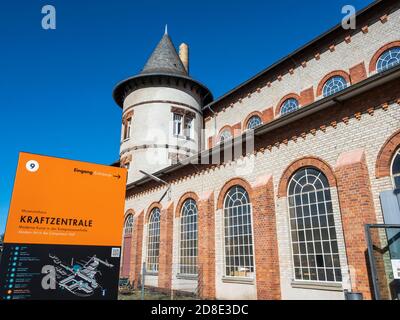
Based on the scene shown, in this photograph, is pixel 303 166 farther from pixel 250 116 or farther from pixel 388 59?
pixel 250 116

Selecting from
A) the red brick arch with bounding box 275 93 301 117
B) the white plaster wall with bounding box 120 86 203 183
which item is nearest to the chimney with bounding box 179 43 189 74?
the white plaster wall with bounding box 120 86 203 183

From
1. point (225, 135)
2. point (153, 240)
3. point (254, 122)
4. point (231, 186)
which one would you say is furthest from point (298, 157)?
point (225, 135)

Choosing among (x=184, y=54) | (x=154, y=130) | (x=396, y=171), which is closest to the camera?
(x=396, y=171)

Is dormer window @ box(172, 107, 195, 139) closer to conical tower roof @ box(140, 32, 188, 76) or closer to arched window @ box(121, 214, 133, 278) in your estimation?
conical tower roof @ box(140, 32, 188, 76)

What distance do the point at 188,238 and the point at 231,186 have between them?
388cm

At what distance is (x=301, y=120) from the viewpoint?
1064cm

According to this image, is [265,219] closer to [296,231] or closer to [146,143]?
[296,231]

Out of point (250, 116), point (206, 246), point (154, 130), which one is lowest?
point (206, 246)

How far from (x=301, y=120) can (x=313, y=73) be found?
7.00m

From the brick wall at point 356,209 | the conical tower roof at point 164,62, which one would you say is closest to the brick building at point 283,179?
the brick wall at point 356,209

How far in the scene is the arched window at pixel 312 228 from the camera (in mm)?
9251

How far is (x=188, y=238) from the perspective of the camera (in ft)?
49.1

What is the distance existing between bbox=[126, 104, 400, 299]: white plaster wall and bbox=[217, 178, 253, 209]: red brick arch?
0.19m
